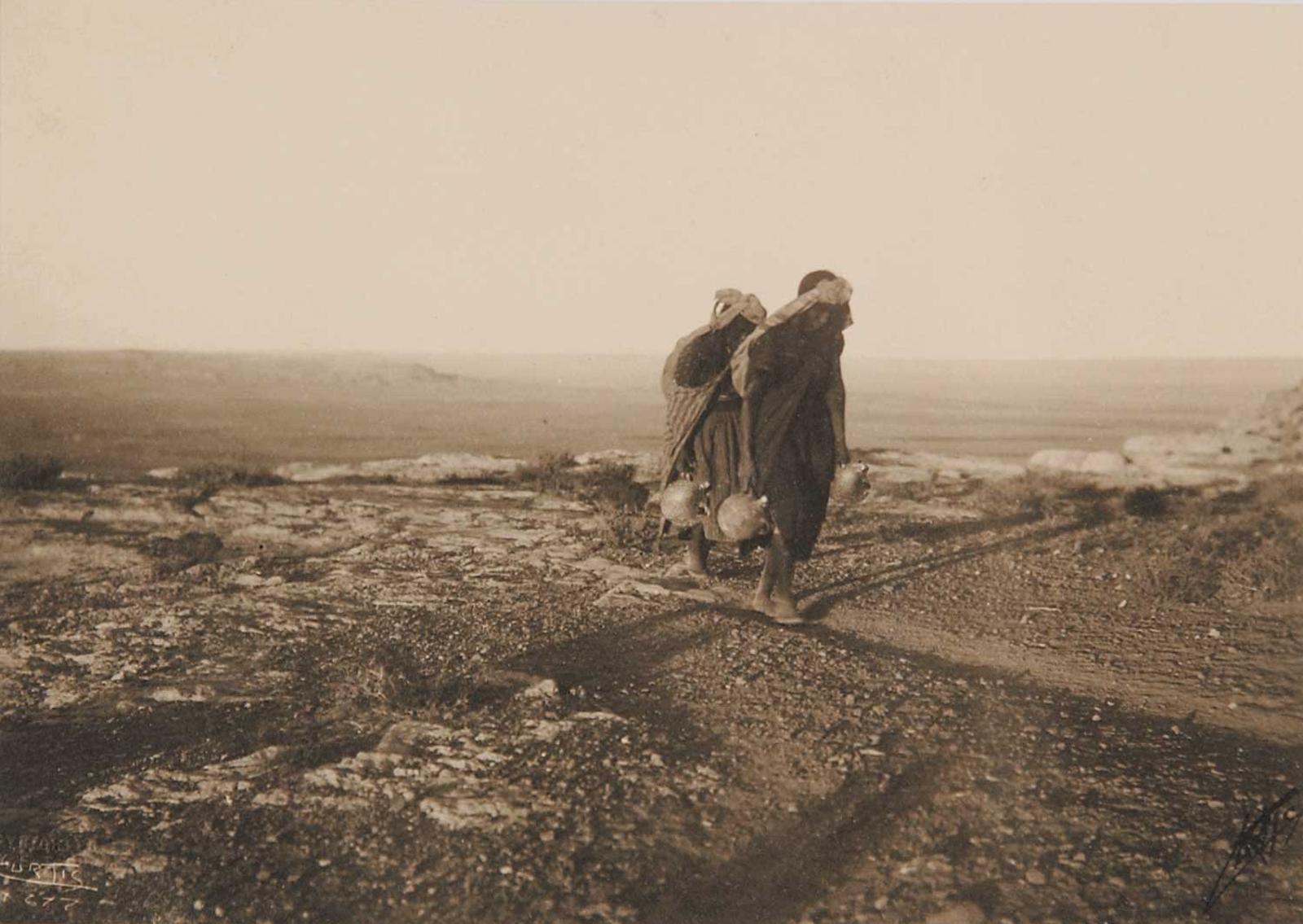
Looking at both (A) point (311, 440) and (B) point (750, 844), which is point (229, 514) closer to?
(B) point (750, 844)

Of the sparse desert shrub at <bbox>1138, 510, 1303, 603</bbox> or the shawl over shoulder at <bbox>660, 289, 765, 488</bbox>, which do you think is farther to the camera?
the sparse desert shrub at <bbox>1138, 510, 1303, 603</bbox>

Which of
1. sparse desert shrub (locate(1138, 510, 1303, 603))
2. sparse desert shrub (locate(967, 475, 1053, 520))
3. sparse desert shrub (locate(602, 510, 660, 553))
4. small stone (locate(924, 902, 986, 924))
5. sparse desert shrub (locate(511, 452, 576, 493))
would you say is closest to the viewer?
small stone (locate(924, 902, 986, 924))

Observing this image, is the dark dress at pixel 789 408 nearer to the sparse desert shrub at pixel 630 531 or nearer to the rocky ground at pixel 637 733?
the rocky ground at pixel 637 733

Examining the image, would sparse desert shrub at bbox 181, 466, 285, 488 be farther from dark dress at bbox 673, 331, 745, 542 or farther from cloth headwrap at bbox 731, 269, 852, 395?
cloth headwrap at bbox 731, 269, 852, 395

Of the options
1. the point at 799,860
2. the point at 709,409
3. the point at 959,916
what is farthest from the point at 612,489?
the point at 959,916

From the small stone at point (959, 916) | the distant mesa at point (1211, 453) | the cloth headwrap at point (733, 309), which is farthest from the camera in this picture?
the distant mesa at point (1211, 453)

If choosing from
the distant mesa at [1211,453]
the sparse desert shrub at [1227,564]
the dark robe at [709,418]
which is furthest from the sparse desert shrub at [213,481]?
the distant mesa at [1211,453]

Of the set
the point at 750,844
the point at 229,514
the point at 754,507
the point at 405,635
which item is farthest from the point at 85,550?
the point at 750,844
